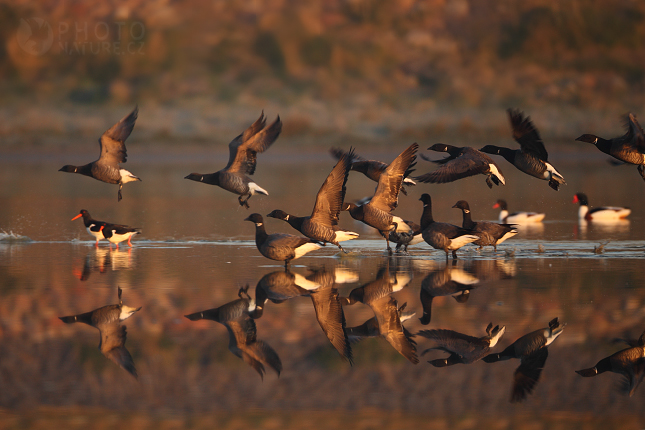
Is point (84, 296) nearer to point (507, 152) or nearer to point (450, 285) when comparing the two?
point (450, 285)

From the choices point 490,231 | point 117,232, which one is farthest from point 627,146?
point 117,232

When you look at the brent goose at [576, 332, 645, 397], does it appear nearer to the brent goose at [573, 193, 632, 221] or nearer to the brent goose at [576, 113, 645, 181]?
the brent goose at [576, 113, 645, 181]

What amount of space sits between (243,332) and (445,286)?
3452mm

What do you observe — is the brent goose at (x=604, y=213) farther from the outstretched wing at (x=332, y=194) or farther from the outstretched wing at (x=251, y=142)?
the outstretched wing at (x=332, y=194)

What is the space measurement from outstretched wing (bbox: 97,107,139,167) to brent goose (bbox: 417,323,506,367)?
945 cm

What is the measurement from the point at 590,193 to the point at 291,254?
1844 centimetres

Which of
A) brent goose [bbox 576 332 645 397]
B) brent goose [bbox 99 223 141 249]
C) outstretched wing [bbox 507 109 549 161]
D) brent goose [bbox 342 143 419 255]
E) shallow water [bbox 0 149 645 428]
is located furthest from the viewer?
brent goose [bbox 99 223 141 249]

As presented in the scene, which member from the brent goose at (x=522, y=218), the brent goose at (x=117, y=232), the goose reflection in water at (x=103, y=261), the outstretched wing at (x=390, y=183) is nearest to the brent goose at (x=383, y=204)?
the outstretched wing at (x=390, y=183)

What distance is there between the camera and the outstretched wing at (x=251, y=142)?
1605cm

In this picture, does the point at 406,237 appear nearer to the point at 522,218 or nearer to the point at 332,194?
the point at 332,194

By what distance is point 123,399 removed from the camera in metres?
6.63

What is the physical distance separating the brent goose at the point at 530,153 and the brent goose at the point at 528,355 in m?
4.84

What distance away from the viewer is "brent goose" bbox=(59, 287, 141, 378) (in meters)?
7.60

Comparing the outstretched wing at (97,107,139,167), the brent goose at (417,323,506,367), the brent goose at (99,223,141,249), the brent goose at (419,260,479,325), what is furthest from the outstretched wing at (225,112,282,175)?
the brent goose at (417,323,506,367)
